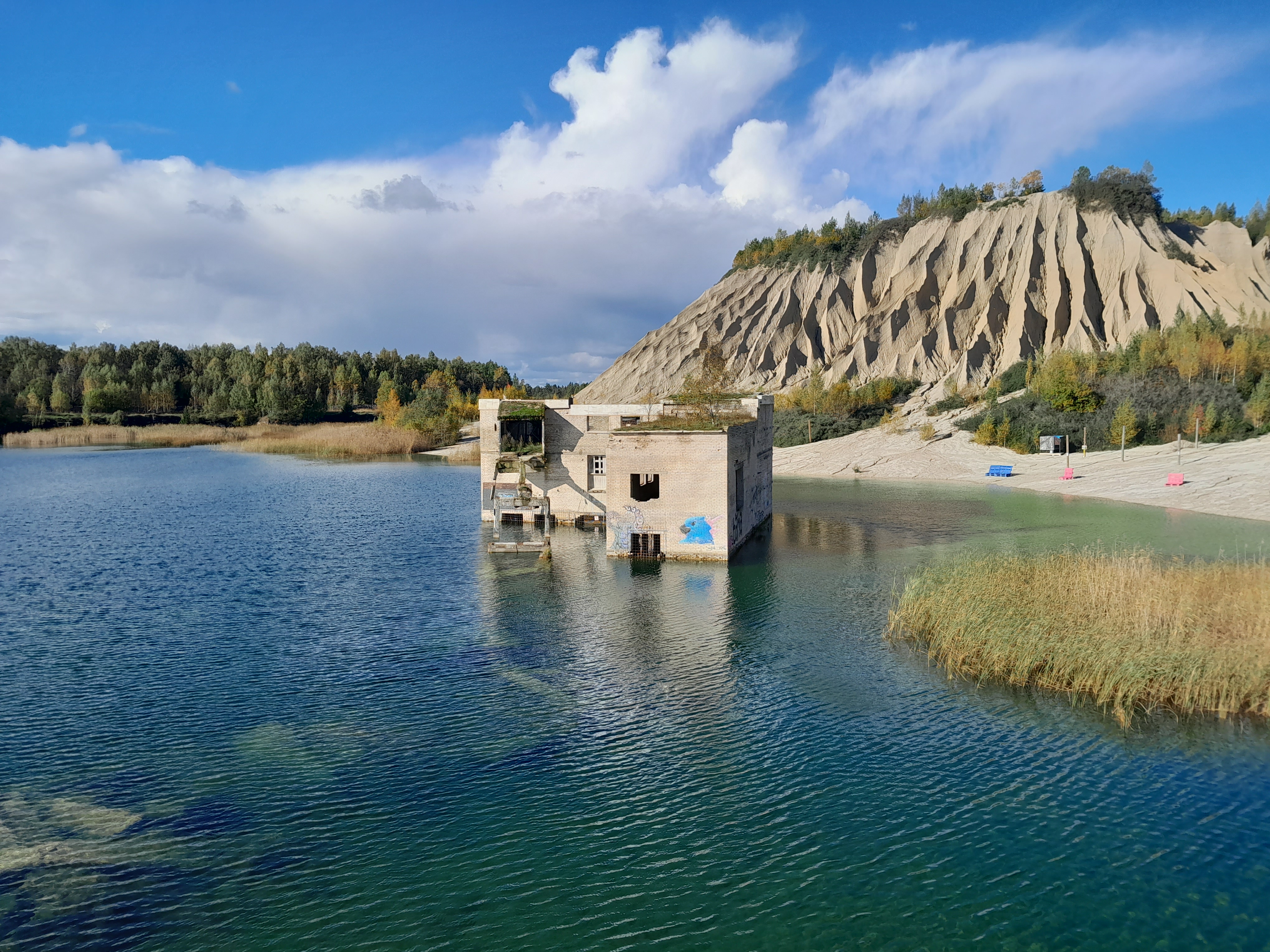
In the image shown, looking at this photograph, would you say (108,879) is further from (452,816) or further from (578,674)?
(578,674)

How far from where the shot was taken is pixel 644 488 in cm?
3862

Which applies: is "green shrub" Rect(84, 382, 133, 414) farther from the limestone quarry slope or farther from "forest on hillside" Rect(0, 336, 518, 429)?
the limestone quarry slope

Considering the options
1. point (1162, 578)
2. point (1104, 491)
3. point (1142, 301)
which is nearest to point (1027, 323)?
point (1142, 301)

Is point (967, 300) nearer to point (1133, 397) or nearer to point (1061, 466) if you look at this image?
point (1133, 397)

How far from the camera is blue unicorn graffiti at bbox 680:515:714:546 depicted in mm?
35469

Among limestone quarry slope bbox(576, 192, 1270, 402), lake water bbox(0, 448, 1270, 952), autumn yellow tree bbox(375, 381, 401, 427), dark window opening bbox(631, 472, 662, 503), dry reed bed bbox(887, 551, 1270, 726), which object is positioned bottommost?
lake water bbox(0, 448, 1270, 952)

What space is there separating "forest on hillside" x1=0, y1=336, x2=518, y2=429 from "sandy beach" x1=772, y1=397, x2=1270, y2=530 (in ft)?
216

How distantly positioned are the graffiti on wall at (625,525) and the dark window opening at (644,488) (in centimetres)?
58

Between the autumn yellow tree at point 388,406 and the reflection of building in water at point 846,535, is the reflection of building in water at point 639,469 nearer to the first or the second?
the reflection of building in water at point 846,535

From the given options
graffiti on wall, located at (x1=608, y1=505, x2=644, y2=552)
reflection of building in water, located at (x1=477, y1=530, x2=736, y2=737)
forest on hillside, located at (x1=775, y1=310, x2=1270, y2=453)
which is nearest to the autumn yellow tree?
forest on hillside, located at (x1=775, y1=310, x2=1270, y2=453)

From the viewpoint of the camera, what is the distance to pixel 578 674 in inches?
834

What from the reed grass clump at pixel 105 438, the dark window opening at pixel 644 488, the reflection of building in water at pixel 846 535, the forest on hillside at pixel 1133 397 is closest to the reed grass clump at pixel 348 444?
the reed grass clump at pixel 105 438

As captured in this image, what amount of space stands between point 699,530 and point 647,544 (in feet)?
8.84

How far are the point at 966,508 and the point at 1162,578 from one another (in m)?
26.0
